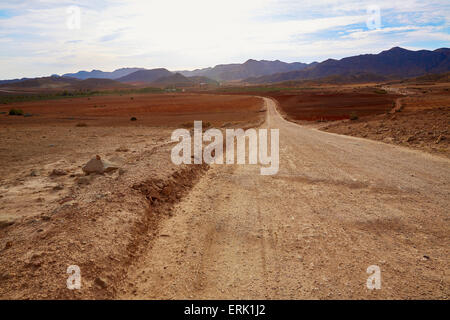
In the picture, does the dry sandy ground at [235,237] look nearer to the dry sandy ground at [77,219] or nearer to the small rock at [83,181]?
the dry sandy ground at [77,219]

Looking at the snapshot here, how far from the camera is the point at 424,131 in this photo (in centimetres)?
1515

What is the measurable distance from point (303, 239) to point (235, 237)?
1.18 metres

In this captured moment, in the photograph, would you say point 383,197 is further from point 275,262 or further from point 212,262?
point 212,262

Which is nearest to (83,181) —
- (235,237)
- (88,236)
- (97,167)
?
(97,167)

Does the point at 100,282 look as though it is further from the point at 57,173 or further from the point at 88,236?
the point at 57,173

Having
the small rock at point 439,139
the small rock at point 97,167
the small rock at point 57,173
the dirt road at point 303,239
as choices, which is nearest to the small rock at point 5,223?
the dirt road at point 303,239

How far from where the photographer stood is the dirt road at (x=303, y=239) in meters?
4.07

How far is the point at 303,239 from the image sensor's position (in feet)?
17.6

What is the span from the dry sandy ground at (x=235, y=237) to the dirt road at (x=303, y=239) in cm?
2

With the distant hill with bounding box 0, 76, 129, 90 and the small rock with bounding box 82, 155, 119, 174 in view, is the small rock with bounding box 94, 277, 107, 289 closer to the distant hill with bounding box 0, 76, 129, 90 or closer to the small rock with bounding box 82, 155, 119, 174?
the small rock with bounding box 82, 155, 119, 174

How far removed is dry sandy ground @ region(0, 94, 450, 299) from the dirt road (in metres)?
0.02
